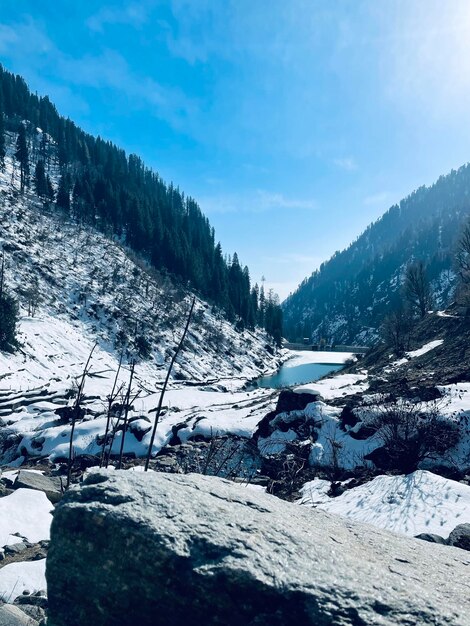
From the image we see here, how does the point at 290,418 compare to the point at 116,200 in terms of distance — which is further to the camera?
the point at 116,200

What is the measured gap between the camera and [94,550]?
2.97 m

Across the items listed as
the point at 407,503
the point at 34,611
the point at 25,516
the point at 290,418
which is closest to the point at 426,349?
the point at 290,418

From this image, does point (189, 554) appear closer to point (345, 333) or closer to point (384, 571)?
point (384, 571)

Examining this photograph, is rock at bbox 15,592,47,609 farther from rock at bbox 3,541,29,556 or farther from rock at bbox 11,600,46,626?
rock at bbox 3,541,29,556

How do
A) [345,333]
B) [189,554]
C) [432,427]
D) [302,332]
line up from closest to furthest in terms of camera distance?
[189,554] < [432,427] < [302,332] < [345,333]

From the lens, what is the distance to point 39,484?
11.8 meters

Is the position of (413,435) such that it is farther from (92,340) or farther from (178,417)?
(92,340)

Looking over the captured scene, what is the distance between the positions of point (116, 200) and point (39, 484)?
312 feet

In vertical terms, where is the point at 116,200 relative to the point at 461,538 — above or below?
above

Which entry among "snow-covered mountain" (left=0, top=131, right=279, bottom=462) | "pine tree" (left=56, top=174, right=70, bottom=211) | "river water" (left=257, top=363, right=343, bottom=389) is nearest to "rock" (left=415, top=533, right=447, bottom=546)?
"snow-covered mountain" (left=0, top=131, right=279, bottom=462)

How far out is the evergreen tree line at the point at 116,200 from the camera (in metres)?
88.9

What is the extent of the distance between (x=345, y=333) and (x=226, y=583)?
626ft

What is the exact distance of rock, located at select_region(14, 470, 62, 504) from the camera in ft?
36.8

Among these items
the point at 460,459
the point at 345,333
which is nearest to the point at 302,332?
the point at 345,333
